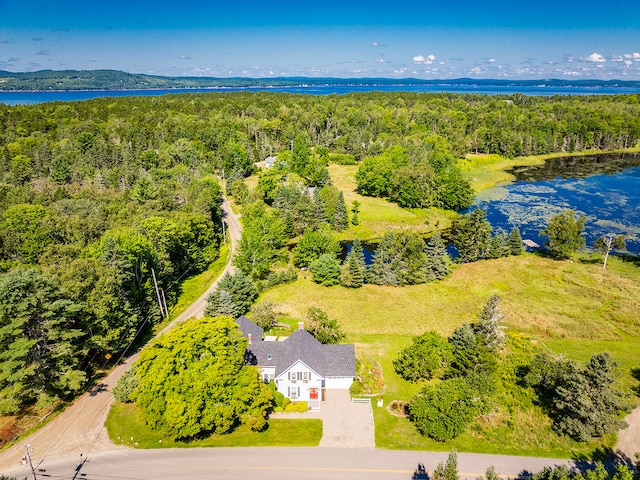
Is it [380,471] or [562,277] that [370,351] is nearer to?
[380,471]

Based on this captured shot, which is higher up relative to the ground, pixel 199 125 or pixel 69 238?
pixel 199 125

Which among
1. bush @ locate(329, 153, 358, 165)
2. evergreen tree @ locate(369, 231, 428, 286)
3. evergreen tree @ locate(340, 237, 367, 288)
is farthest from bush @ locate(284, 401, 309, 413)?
bush @ locate(329, 153, 358, 165)

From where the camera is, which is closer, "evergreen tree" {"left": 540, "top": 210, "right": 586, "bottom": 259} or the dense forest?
the dense forest

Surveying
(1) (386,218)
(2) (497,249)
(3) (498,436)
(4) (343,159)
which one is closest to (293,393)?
(3) (498,436)

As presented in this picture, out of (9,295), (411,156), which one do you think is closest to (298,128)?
(411,156)

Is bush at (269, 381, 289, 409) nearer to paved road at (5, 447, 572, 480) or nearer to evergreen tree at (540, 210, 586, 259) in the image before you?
paved road at (5, 447, 572, 480)
